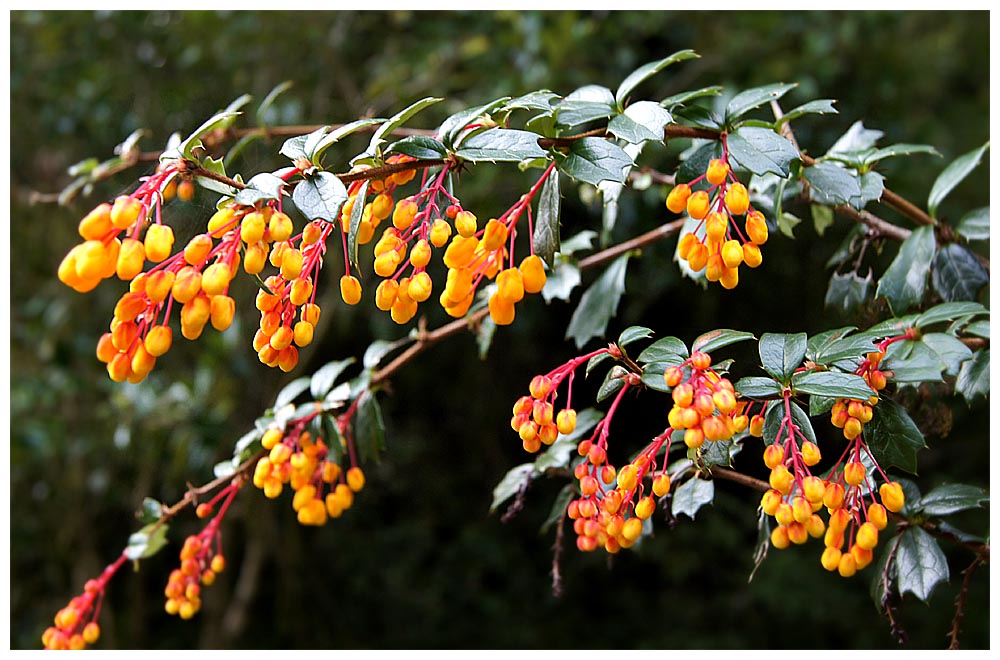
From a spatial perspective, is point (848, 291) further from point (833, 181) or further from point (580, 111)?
point (580, 111)

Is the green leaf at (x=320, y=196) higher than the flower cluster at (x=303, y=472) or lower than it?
higher

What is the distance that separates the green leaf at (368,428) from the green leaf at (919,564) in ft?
1.55

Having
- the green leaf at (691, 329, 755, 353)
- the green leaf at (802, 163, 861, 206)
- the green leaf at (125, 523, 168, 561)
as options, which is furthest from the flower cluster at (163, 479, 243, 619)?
the green leaf at (802, 163, 861, 206)

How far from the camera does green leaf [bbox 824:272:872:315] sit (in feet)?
2.72

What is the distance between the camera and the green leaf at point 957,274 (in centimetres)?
78

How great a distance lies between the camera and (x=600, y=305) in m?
0.90

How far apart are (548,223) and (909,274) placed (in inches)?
14.2

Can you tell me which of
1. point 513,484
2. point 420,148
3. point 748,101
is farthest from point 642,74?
point 513,484

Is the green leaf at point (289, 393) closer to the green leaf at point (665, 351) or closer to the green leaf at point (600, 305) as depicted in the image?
the green leaf at point (600, 305)

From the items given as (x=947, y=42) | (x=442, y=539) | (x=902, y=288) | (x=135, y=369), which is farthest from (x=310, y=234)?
(x=947, y=42)

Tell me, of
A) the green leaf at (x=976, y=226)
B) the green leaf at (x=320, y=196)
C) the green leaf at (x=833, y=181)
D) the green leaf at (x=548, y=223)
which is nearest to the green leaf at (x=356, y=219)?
the green leaf at (x=320, y=196)

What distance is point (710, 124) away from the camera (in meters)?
0.63

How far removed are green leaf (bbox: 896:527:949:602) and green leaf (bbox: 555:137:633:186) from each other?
1.32 ft

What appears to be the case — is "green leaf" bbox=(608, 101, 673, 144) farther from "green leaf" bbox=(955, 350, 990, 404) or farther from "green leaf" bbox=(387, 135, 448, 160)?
"green leaf" bbox=(955, 350, 990, 404)
